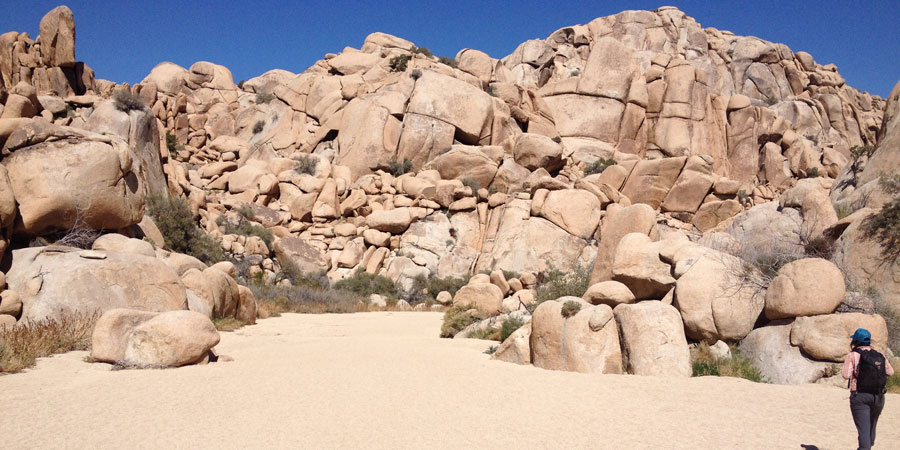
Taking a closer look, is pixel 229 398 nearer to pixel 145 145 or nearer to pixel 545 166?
pixel 145 145

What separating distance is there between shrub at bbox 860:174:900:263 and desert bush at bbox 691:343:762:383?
3531 millimetres

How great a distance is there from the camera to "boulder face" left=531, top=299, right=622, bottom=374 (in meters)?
8.92

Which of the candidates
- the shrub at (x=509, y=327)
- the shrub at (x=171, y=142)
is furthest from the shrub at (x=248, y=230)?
the shrub at (x=509, y=327)

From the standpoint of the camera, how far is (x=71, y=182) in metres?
12.6

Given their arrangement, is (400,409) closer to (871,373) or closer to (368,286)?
(871,373)

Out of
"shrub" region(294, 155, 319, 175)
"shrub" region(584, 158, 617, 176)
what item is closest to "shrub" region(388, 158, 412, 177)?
"shrub" region(294, 155, 319, 175)

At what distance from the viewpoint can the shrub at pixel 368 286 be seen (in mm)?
24078

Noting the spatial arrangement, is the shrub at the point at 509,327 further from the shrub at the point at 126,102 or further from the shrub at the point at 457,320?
the shrub at the point at 126,102

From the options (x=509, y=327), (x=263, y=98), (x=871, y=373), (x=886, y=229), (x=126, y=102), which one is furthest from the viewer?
(x=263, y=98)

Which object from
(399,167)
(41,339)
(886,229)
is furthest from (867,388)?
(399,167)

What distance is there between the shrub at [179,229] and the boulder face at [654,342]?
1576cm

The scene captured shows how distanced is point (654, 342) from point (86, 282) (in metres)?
10.2

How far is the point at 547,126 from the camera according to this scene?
127 ft

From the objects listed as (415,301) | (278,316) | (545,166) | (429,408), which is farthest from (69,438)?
(545,166)
